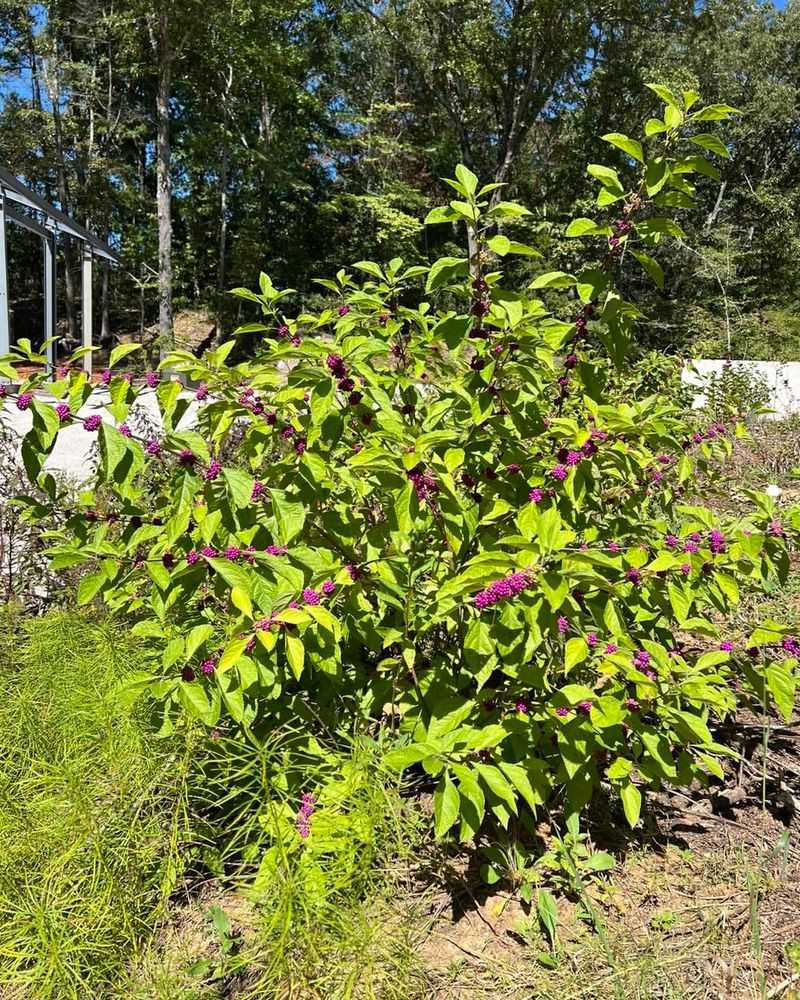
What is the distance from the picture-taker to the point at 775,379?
8.78 m

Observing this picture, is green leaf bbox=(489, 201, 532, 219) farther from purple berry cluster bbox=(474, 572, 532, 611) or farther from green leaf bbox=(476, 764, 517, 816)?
green leaf bbox=(476, 764, 517, 816)

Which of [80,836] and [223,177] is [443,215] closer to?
[80,836]

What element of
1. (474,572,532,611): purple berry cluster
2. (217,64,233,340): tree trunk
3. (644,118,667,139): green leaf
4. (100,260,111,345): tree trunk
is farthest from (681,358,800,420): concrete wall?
(100,260,111,345): tree trunk

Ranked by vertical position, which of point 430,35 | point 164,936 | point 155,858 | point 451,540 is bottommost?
point 164,936

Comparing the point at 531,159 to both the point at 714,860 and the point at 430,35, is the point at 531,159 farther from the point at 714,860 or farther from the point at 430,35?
the point at 714,860

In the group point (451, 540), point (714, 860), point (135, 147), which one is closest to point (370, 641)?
point (451, 540)

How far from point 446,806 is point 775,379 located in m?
9.19

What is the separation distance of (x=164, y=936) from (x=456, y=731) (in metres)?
0.90

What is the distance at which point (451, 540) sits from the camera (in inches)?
62.0

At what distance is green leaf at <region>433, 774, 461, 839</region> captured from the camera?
1.26 metres

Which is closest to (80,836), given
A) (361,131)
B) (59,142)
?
(59,142)

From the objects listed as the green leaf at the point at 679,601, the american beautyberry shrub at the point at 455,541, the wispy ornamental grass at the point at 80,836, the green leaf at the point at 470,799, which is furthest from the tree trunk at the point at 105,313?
the green leaf at the point at 470,799

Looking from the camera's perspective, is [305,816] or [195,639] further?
[305,816]

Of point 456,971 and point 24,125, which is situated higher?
point 24,125
